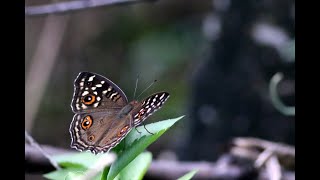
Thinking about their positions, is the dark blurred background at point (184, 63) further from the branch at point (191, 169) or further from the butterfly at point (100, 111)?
the butterfly at point (100, 111)

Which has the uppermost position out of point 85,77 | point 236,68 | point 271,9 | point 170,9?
point 170,9

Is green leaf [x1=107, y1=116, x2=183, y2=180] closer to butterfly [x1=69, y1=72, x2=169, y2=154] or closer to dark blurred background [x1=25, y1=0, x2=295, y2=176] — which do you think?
butterfly [x1=69, y1=72, x2=169, y2=154]

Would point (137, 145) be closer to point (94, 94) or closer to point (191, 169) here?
point (94, 94)

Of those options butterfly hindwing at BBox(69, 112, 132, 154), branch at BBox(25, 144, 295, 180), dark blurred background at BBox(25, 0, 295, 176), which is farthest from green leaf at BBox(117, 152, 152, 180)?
dark blurred background at BBox(25, 0, 295, 176)

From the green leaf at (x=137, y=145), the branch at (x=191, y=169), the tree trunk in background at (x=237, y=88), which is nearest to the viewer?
the green leaf at (x=137, y=145)

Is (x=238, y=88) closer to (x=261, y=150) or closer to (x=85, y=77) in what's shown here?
(x=261, y=150)

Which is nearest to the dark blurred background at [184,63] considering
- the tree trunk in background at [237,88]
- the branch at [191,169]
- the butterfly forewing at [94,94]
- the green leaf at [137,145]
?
the tree trunk in background at [237,88]
